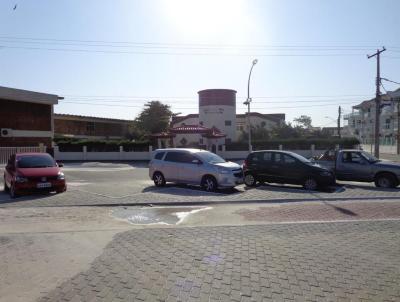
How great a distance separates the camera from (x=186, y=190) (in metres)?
15.9

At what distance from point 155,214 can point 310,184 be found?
23.8 ft

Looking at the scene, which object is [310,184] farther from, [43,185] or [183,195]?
[43,185]

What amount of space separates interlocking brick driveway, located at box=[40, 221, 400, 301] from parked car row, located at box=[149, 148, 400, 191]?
22.7 feet

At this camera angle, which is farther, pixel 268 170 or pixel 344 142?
pixel 344 142

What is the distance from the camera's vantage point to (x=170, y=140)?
149 feet

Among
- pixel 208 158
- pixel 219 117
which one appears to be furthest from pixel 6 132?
pixel 219 117

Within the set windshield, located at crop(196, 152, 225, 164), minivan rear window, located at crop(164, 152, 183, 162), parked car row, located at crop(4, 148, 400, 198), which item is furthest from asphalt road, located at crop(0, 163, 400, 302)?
minivan rear window, located at crop(164, 152, 183, 162)

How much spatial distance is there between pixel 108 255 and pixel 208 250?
5.63ft

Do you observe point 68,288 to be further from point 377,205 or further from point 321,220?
point 377,205

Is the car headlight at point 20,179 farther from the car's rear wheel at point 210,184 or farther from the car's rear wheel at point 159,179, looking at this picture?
the car's rear wheel at point 210,184

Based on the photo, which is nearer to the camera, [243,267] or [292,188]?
[243,267]

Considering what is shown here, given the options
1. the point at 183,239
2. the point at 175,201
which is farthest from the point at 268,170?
the point at 183,239

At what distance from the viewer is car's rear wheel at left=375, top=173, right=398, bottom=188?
17.0 m

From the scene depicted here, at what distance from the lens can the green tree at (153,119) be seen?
2653 inches
